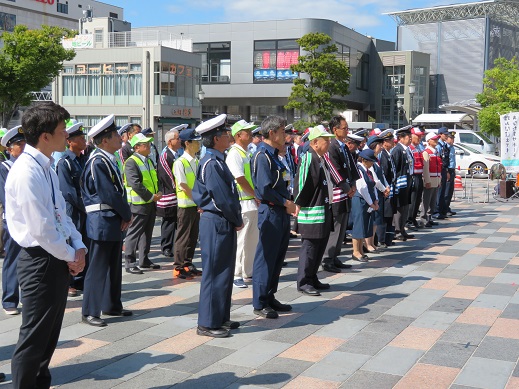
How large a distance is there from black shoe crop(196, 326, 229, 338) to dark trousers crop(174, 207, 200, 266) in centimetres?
249

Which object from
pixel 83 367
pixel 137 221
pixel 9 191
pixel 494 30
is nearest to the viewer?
pixel 9 191

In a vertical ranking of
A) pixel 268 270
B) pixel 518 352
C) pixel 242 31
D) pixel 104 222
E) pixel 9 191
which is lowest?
pixel 518 352

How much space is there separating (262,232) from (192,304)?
3.83 feet

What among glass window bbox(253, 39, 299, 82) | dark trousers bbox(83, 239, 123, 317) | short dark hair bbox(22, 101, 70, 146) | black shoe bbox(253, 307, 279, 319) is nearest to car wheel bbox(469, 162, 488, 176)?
black shoe bbox(253, 307, 279, 319)

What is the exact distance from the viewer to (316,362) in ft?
16.4

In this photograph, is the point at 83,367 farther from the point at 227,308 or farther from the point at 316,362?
the point at 316,362

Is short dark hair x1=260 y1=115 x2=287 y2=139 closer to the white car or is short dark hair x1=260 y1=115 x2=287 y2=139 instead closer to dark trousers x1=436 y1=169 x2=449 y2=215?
dark trousers x1=436 y1=169 x2=449 y2=215

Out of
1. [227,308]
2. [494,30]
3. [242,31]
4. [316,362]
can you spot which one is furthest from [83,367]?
[494,30]

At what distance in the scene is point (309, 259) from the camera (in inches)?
278

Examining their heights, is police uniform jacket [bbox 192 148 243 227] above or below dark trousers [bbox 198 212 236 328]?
above

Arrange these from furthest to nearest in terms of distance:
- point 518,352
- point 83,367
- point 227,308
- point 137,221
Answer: point 137,221 < point 227,308 < point 518,352 < point 83,367

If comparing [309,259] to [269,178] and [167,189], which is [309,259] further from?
[167,189]

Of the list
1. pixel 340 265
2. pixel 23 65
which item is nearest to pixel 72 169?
pixel 340 265

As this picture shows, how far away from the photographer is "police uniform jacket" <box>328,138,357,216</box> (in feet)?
27.1
